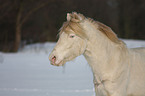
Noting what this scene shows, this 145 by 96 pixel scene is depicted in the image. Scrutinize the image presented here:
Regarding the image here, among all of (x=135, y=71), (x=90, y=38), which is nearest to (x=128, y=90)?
A: (x=135, y=71)

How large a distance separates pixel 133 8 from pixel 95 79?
22.9 m

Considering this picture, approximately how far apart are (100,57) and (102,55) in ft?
0.11

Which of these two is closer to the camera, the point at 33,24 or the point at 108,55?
the point at 108,55

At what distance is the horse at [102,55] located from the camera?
2.35 metres

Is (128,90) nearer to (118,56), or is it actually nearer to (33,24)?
(118,56)

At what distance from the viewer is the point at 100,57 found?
8.04ft

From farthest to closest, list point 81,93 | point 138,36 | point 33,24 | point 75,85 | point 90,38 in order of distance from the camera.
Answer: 1. point 138,36
2. point 33,24
3. point 75,85
4. point 81,93
5. point 90,38

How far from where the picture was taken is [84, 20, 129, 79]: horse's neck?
2.43 metres

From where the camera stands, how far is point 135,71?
2.55m

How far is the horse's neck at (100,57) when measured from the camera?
243 cm

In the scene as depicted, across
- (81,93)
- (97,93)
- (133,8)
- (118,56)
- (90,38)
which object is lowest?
(81,93)

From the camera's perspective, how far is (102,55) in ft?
8.07

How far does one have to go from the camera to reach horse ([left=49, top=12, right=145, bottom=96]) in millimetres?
2346

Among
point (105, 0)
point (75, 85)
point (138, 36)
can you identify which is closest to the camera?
point (75, 85)
